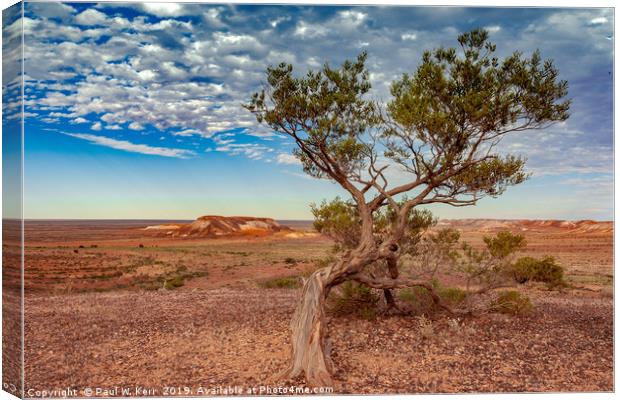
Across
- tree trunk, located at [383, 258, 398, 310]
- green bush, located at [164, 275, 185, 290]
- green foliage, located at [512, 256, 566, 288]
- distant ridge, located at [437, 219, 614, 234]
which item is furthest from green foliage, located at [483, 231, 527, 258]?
green bush, located at [164, 275, 185, 290]

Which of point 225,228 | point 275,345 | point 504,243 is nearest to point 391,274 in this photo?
point 504,243

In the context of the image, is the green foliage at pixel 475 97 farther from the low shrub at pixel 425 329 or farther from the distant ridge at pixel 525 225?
the low shrub at pixel 425 329

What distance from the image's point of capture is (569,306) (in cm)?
1075

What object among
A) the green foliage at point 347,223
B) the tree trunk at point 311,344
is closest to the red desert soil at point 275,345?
the tree trunk at point 311,344

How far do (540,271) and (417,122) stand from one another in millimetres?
4293

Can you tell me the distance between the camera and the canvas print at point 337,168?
645 centimetres

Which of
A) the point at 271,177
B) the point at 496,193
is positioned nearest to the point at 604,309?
the point at 496,193

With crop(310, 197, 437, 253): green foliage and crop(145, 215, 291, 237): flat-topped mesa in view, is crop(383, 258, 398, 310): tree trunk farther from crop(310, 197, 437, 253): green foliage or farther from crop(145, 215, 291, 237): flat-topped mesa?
crop(145, 215, 291, 237): flat-topped mesa

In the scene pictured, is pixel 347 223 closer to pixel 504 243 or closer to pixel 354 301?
pixel 354 301

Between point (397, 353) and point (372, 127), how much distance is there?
12.0ft

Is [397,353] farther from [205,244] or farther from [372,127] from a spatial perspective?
[205,244]

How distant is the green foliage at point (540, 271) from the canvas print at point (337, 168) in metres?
0.05

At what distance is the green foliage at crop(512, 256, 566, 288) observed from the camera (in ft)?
30.8

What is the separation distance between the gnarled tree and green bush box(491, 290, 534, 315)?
1.40 metres
